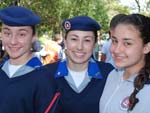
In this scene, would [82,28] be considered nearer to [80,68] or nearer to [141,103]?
[80,68]

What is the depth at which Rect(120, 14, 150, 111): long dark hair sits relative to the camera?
2.47 m

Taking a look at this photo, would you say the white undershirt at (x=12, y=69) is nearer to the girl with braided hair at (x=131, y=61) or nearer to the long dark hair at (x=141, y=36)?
the girl with braided hair at (x=131, y=61)

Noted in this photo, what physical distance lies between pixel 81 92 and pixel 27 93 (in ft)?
1.59

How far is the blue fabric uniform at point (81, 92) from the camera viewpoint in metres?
3.04

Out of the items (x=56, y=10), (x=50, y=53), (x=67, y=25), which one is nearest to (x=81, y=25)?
(x=67, y=25)

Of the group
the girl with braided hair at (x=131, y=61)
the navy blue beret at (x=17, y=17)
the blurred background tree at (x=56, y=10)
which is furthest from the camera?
the blurred background tree at (x=56, y=10)

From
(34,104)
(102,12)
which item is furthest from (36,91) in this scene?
(102,12)

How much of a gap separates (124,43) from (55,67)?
83 centimetres

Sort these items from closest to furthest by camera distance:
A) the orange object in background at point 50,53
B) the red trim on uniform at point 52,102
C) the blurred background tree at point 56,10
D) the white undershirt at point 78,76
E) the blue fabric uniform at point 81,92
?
the red trim on uniform at point 52,102
the blue fabric uniform at point 81,92
the white undershirt at point 78,76
the orange object in background at point 50,53
the blurred background tree at point 56,10

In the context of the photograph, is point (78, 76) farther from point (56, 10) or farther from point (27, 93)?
point (56, 10)

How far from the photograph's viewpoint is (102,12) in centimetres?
3278

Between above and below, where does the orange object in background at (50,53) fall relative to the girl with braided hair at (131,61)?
below

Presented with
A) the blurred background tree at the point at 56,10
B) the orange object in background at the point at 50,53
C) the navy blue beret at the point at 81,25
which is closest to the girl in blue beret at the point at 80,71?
the navy blue beret at the point at 81,25

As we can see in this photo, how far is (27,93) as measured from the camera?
9.13 ft
